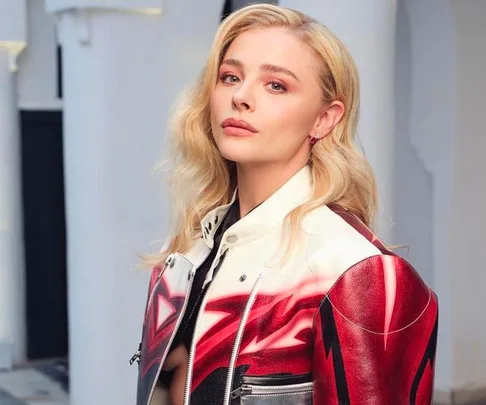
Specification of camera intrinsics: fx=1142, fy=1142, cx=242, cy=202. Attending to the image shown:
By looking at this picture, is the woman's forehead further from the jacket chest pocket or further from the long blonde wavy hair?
the jacket chest pocket

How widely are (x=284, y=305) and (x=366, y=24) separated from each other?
316cm

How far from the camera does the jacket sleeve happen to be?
196 cm

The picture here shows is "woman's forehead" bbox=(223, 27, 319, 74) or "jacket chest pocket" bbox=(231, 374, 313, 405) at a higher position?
"woman's forehead" bbox=(223, 27, 319, 74)

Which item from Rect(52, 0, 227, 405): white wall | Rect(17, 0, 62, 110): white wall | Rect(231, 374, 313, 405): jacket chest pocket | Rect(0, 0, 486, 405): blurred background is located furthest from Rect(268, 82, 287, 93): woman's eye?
Rect(17, 0, 62, 110): white wall

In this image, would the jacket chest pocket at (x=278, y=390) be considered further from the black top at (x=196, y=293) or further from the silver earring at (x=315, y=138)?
the silver earring at (x=315, y=138)

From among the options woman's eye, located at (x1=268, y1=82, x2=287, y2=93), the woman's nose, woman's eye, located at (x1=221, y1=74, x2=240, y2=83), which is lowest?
the woman's nose

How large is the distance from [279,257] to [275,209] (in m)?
0.12

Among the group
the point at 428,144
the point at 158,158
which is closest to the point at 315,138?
the point at 158,158

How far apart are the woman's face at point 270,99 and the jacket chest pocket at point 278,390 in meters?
0.43

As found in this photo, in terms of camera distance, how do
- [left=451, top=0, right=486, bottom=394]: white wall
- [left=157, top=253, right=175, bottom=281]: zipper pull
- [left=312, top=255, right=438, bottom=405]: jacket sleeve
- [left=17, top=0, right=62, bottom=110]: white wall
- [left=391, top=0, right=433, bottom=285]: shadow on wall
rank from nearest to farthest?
[left=312, top=255, right=438, bottom=405]: jacket sleeve, [left=157, top=253, right=175, bottom=281]: zipper pull, [left=451, top=0, right=486, bottom=394]: white wall, [left=391, top=0, right=433, bottom=285]: shadow on wall, [left=17, top=0, right=62, bottom=110]: white wall

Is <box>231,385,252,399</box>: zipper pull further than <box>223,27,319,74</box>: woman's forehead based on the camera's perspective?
No

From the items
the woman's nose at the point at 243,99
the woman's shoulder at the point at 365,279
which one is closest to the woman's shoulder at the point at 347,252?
the woman's shoulder at the point at 365,279

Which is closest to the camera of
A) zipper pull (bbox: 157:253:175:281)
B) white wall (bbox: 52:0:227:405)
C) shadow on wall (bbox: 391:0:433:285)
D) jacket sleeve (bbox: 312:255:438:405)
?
jacket sleeve (bbox: 312:255:438:405)

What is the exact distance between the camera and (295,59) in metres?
2.15
